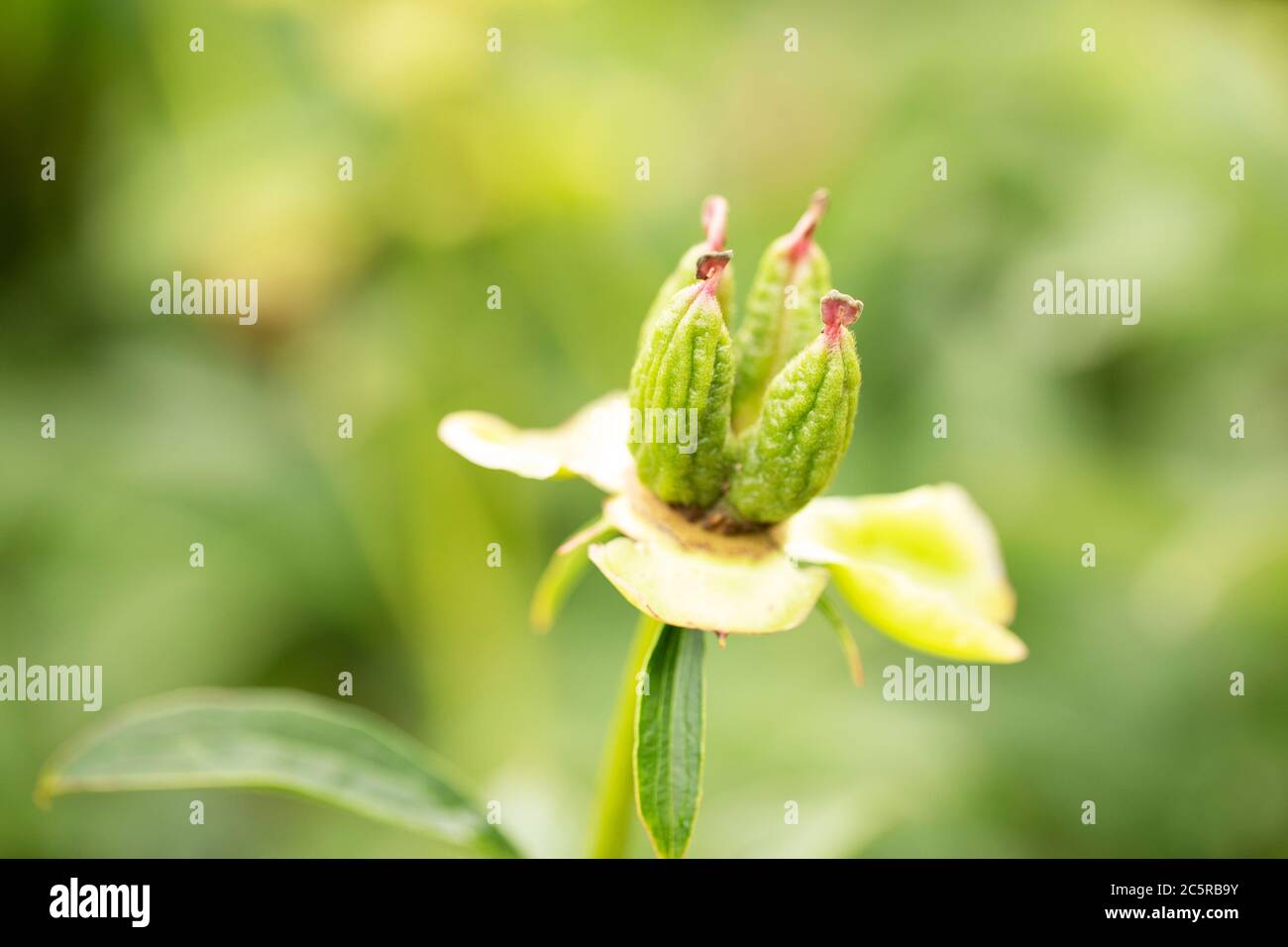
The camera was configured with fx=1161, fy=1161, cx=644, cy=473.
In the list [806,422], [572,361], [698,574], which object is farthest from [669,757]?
[572,361]

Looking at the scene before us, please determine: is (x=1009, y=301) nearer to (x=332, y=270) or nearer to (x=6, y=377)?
(x=332, y=270)

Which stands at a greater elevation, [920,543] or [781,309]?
[781,309]

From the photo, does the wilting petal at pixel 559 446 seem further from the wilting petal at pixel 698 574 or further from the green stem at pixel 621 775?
the green stem at pixel 621 775

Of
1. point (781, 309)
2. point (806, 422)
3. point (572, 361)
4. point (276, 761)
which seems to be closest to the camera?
point (806, 422)

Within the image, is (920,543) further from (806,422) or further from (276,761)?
(276,761)

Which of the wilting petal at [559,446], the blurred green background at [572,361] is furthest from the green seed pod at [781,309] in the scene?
the blurred green background at [572,361]

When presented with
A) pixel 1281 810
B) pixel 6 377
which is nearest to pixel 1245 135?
pixel 1281 810
